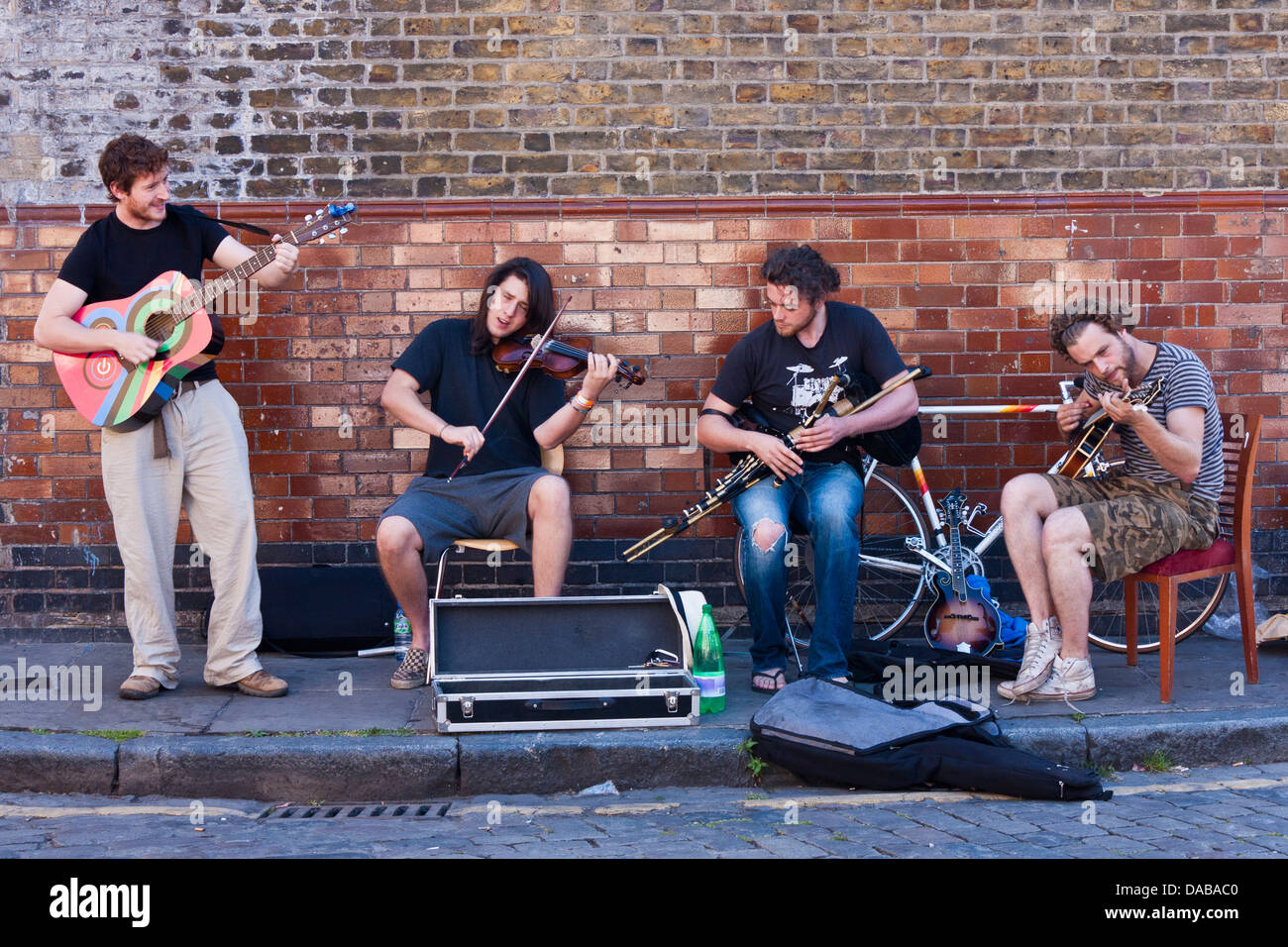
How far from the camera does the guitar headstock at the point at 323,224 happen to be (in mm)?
5391

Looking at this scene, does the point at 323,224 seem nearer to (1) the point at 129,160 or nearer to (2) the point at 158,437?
(1) the point at 129,160

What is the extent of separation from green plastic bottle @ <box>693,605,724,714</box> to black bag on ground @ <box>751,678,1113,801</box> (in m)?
0.35

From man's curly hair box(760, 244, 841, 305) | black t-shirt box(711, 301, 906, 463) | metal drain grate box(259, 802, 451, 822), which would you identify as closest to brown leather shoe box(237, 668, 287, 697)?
metal drain grate box(259, 802, 451, 822)

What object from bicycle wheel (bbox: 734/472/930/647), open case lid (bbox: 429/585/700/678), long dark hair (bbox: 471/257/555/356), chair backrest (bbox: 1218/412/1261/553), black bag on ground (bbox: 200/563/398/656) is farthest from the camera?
bicycle wheel (bbox: 734/472/930/647)

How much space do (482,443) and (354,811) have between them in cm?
160

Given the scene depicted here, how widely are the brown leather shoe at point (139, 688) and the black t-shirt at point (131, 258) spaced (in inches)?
48.3

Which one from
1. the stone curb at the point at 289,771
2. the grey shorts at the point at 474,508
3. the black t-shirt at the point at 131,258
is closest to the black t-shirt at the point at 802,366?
the grey shorts at the point at 474,508

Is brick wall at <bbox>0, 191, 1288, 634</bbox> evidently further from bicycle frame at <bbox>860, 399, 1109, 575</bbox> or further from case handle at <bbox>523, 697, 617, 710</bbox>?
case handle at <bbox>523, 697, 617, 710</bbox>

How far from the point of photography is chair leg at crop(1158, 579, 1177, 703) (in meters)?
A: 5.03

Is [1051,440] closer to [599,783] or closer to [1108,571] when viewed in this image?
[1108,571]

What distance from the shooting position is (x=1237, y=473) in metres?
5.36

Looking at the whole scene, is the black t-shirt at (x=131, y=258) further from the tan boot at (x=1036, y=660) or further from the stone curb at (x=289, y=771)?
the tan boot at (x=1036, y=660)

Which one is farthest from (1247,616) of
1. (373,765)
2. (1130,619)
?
(373,765)

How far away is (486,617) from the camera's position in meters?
4.99
